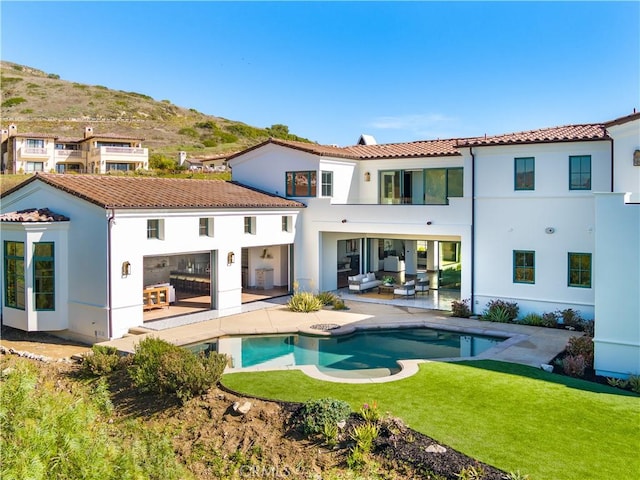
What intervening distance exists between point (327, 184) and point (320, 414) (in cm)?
1729

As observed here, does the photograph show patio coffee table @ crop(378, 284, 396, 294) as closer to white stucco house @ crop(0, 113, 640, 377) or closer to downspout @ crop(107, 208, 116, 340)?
white stucco house @ crop(0, 113, 640, 377)

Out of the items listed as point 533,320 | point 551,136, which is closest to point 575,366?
point 533,320

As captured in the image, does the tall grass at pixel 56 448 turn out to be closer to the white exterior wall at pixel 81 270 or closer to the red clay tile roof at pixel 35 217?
the white exterior wall at pixel 81 270

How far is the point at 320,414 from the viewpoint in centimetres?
1162

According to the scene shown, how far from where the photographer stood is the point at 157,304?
923 inches

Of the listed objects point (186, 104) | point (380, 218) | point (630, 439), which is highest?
point (186, 104)

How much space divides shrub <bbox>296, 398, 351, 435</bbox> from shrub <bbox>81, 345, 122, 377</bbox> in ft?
21.4

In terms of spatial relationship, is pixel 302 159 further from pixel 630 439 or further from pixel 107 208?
pixel 630 439

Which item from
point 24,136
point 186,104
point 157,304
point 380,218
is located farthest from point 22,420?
point 186,104

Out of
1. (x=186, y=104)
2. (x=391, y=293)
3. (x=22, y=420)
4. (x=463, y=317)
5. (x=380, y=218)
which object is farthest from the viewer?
(x=186, y=104)

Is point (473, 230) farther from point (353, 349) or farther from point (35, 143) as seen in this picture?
point (35, 143)

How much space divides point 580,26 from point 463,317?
1294 cm

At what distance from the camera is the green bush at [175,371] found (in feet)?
44.6

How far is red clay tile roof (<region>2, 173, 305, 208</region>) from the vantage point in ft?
64.7
